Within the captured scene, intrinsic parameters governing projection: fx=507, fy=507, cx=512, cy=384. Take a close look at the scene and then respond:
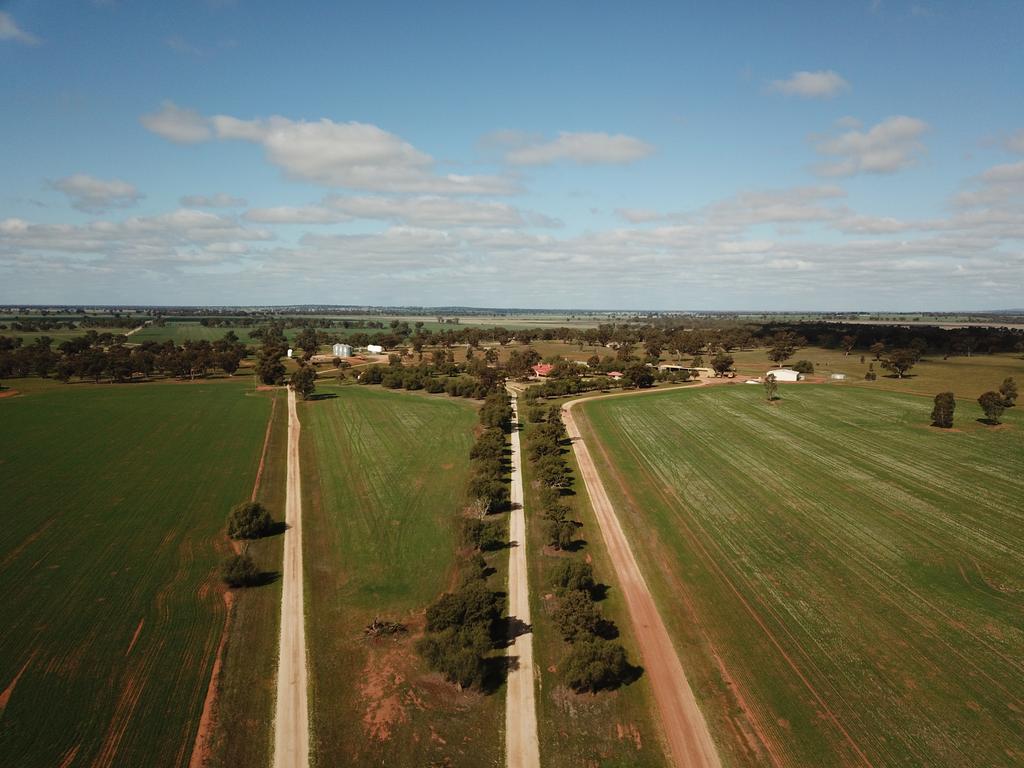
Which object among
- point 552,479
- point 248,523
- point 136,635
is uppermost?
point 552,479

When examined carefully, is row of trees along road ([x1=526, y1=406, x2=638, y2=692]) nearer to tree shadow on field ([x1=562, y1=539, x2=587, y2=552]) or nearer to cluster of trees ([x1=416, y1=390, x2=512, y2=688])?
tree shadow on field ([x1=562, y1=539, x2=587, y2=552])

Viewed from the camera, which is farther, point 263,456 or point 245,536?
point 263,456

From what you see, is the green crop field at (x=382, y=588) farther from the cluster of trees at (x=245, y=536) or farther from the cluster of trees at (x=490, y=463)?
the cluster of trees at (x=245, y=536)

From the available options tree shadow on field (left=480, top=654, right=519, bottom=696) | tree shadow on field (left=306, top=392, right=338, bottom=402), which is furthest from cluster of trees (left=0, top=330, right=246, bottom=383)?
tree shadow on field (left=480, top=654, right=519, bottom=696)

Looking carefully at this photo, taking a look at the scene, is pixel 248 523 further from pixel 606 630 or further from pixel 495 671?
pixel 606 630

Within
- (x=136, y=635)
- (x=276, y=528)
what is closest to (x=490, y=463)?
(x=276, y=528)

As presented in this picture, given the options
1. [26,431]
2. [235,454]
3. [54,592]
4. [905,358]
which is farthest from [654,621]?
[905,358]

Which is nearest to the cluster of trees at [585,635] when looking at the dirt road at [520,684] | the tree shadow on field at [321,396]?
the dirt road at [520,684]
